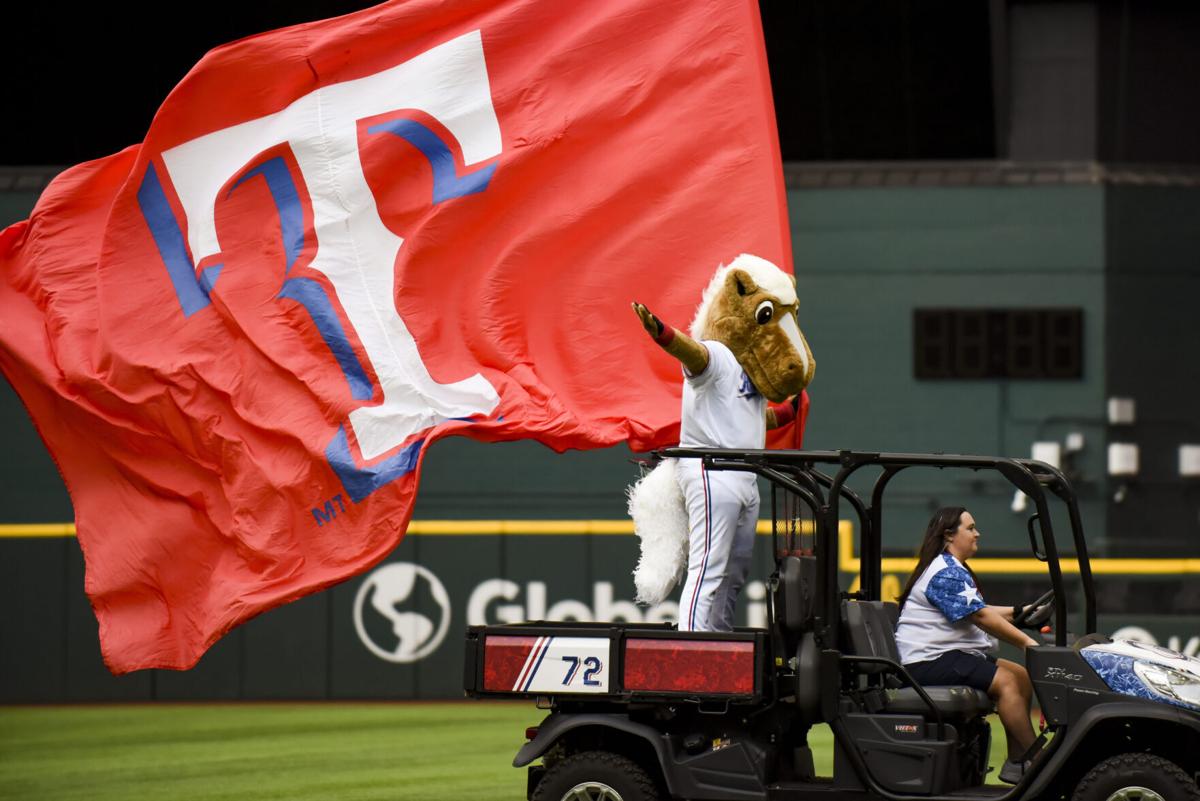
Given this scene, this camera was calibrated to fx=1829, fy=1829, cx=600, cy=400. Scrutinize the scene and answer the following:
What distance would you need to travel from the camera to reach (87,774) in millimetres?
11812

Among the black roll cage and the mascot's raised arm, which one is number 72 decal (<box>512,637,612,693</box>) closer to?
the mascot's raised arm

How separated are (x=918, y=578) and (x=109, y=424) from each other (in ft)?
12.6

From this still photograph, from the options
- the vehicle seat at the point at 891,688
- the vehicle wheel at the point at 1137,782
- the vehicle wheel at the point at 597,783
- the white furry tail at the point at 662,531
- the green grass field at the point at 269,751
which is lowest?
the green grass field at the point at 269,751

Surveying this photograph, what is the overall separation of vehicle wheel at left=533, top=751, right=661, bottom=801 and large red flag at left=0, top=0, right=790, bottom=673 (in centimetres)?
132

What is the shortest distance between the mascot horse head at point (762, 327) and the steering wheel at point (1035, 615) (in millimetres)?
1394

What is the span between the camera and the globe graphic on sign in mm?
17078

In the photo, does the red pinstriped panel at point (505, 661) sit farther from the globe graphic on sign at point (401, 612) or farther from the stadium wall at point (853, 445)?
the globe graphic on sign at point (401, 612)

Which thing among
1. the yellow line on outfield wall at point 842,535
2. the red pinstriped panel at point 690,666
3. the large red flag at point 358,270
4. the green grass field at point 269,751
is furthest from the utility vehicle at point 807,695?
the yellow line on outfield wall at point 842,535

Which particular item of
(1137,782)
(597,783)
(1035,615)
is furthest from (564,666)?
(1137,782)

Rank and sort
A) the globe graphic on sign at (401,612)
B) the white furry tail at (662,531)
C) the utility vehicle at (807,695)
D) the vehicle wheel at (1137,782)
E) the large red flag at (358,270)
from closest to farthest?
the vehicle wheel at (1137,782)
the utility vehicle at (807,695)
the white furry tail at (662,531)
the large red flag at (358,270)
the globe graphic on sign at (401,612)

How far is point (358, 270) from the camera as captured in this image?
362 inches

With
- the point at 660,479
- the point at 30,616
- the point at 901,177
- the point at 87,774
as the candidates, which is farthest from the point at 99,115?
the point at 660,479

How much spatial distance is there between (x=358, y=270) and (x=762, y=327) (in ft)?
7.32

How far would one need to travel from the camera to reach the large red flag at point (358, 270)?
8.43 meters
